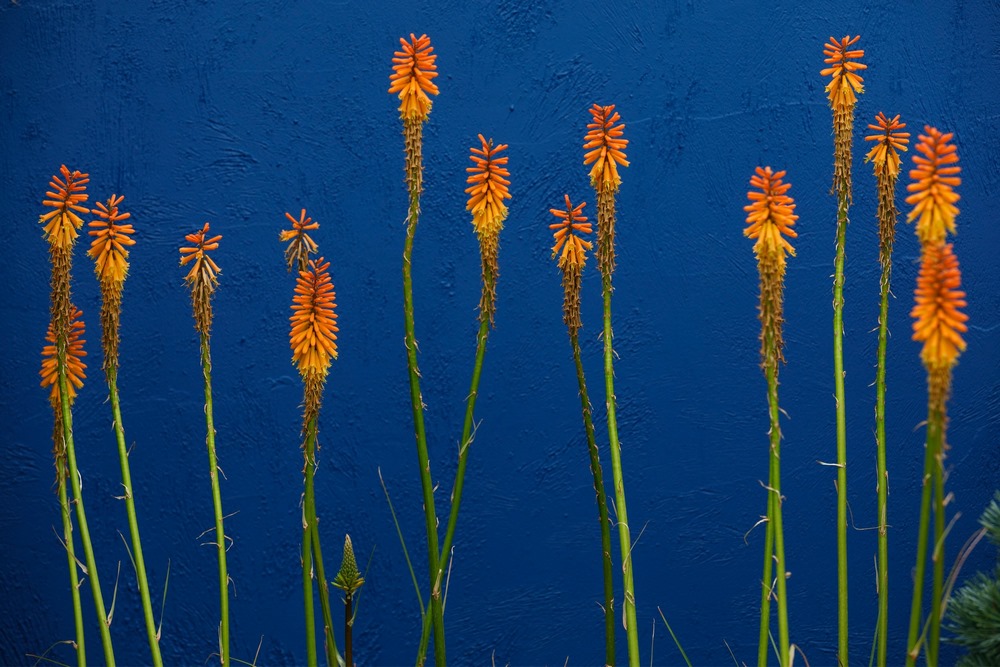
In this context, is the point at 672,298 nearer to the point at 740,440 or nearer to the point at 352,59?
the point at 740,440

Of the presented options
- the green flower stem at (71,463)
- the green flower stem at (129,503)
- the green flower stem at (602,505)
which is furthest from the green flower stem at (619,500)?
the green flower stem at (71,463)

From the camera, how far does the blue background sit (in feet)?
9.77

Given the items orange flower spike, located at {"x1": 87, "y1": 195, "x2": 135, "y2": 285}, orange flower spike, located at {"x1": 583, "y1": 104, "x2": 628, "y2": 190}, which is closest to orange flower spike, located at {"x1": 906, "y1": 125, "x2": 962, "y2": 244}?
orange flower spike, located at {"x1": 583, "y1": 104, "x2": 628, "y2": 190}

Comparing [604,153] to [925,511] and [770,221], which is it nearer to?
[770,221]

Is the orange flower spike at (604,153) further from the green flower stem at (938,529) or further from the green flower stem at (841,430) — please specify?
the green flower stem at (938,529)

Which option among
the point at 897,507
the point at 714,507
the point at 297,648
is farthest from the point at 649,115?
the point at 297,648

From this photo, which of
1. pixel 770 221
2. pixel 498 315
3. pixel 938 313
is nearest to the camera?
pixel 938 313

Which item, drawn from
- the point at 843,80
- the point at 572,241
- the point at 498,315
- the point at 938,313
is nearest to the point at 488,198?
the point at 572,241

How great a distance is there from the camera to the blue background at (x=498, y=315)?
2.98 m

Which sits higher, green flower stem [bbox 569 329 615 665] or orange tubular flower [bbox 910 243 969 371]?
orange tubular flower [bbox 910 243 969 371]

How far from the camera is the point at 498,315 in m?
3.07

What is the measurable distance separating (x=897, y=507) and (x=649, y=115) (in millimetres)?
1357

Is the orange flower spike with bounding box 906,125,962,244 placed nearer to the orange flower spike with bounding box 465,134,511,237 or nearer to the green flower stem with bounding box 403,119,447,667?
the orange flower spike with bounding box 465,134,511,237

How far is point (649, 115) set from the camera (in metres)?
3.09
